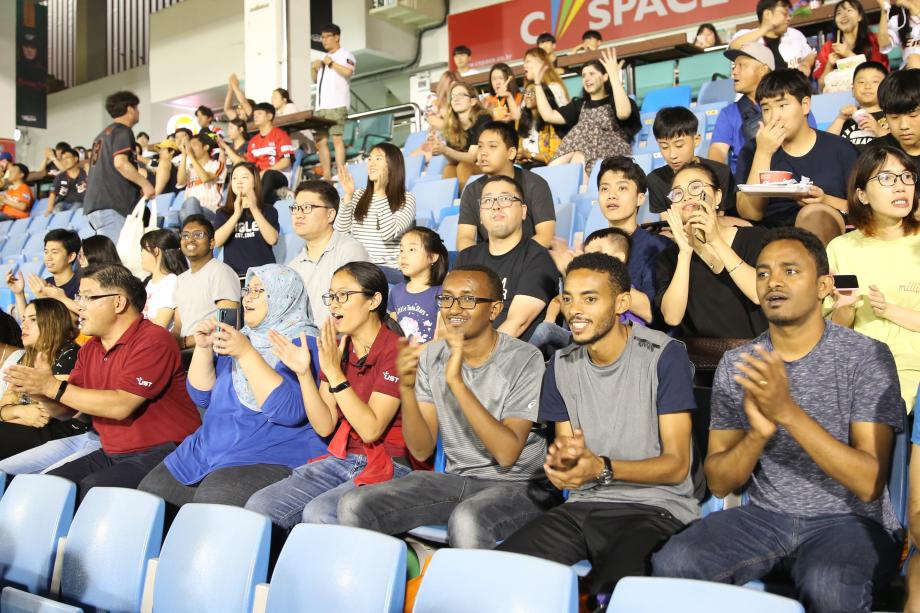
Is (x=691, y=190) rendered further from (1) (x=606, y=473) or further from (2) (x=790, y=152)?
(1) (x=606, y=473)

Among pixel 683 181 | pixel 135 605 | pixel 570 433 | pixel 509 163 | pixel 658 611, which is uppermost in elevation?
pixel 509 163

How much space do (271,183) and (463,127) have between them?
1.57 meters

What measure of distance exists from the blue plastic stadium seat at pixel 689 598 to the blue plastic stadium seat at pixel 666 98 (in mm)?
5615

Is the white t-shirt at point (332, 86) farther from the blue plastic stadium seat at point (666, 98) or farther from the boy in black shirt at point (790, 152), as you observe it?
the boy in black shirt at point (790, 152)

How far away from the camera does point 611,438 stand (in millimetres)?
2492

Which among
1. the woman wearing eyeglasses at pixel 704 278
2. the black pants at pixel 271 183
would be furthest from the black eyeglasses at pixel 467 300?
the black pants at pixel 271 183

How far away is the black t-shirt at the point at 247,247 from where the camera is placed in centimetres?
551

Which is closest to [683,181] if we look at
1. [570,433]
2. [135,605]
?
[570,433]

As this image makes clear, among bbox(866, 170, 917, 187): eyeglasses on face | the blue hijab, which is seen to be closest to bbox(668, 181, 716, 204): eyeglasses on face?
bbox(866, 170, 917, 187): eyeglasses on face

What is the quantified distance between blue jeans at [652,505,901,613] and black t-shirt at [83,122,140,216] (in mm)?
6120

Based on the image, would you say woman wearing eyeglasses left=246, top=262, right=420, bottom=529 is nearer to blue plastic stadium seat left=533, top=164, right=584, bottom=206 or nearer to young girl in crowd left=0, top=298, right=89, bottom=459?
young girl in crowd left=0, top=298, right=89, bottom=459

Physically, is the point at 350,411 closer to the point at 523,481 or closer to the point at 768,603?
the point at 523,481

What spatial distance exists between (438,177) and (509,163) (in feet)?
7.45

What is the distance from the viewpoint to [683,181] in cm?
324
